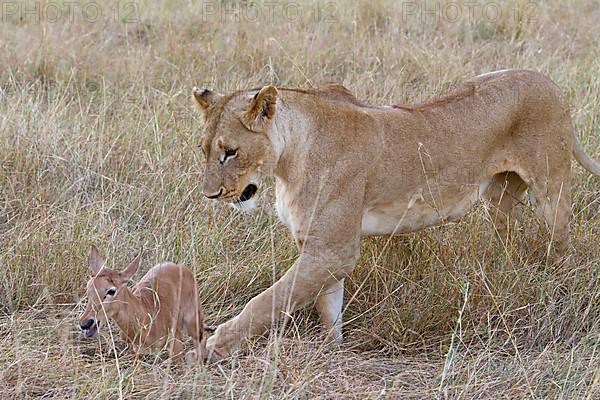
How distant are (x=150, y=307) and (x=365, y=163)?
3.22 ft

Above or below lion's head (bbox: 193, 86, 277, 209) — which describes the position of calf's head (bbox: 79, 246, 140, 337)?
below

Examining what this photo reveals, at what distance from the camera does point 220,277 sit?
14.3 feet

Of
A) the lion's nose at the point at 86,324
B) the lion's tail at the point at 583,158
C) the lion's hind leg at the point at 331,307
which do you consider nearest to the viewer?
the lion's nose at the point at 86,324

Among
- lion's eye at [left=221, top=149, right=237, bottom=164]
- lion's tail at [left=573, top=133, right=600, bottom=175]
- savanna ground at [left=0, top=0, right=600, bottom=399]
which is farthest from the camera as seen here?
lion's tail at [left=573, top=133, right=600, bottom=175]

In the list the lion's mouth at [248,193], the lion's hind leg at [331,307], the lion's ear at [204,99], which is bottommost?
the lion's hind leg at [331,307]

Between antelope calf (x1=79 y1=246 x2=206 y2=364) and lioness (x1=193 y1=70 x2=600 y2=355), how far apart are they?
5.0 inches

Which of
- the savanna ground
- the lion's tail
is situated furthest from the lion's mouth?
the lion's tail

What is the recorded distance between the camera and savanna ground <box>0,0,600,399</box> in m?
3.62

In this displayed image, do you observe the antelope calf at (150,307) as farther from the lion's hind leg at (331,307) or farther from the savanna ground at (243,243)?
the lion's hind leg at (331,307)

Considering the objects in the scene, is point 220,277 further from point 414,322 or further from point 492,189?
point 492,189

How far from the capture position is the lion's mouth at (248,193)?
12.4ft

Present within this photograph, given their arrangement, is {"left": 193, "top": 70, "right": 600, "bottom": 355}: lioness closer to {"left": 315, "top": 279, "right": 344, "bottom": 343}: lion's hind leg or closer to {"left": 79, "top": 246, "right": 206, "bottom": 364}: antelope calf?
{"left": 315, "top": 279, "right": 344, "bottom": 343}: lion's hind leg

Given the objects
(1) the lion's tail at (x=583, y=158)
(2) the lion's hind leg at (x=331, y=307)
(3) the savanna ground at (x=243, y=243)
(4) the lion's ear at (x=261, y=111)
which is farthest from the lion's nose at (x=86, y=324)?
(1) the lion's tail at (x=583, y=158)

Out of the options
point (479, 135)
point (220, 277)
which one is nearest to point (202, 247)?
point (220, 277)
